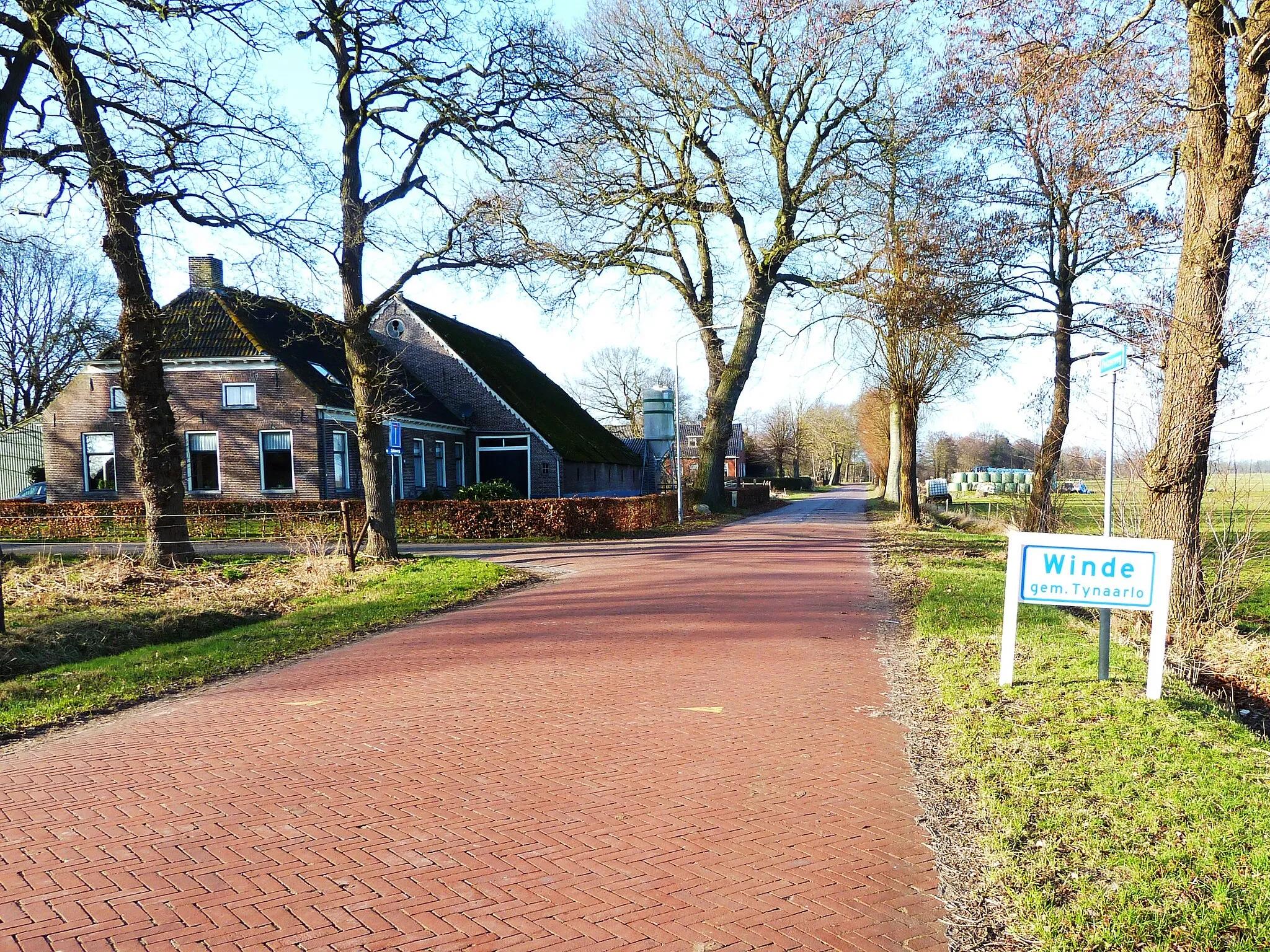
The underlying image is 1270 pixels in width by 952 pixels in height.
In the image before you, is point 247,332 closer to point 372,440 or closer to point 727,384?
point 372,440

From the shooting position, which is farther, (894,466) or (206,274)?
(894,466)

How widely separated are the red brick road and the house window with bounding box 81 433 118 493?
2404 centimetres

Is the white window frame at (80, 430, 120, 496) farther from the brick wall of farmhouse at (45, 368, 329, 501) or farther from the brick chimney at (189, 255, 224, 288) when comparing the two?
the brick chimney at (189, 255, 224, 288)

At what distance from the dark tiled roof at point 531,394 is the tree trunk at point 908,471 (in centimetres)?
1192

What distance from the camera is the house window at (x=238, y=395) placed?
90.4 ft

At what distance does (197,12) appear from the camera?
1194 cm

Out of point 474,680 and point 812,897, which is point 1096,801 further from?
point 474,680

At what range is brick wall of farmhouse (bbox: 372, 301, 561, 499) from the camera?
108 ft

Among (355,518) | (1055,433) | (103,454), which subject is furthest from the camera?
(103,454)

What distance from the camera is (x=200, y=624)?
1071 cm

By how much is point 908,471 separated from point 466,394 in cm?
1608

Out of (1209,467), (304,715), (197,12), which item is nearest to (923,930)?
(304,715)

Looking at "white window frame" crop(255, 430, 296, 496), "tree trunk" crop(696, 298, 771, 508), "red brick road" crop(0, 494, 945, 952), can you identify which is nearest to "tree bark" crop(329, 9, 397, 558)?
"red brick road" crop(0, 494, 945, 952)

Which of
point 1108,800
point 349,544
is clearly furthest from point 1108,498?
point 349,544
